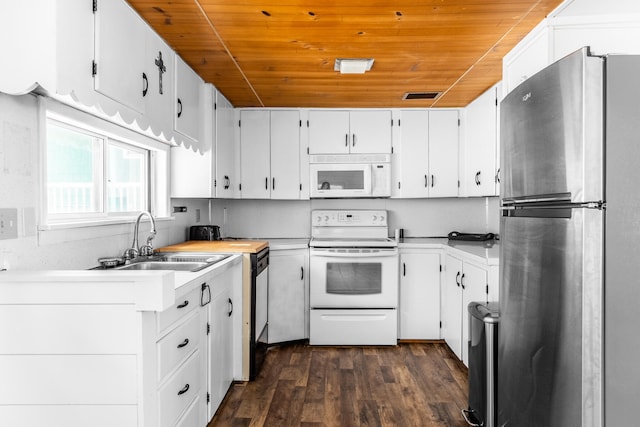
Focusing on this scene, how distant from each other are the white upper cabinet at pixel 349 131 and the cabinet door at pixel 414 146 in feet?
0.46

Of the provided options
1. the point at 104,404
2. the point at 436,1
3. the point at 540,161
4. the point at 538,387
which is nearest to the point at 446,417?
the point at 538,387

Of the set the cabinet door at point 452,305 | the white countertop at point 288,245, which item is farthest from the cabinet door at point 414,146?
the white countertop at point 288,245

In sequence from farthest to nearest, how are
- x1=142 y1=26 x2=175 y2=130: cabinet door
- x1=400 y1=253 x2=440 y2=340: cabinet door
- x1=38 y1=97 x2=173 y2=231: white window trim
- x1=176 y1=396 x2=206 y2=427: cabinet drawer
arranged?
x1=400 y1=253 x2=440 y2=340: cabinet door < x1=142 y1=26 x2=175 y2=130: cabinet door < x1=176 y1=396 x2=206 y2=427: cabinet drawer < x1=38 y1=97 x2=173 y2=231: white window trim

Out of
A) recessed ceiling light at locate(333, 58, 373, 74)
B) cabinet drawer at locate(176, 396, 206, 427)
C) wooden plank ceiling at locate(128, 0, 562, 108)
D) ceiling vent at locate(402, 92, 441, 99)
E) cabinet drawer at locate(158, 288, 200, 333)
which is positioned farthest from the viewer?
ceiling vent at locate(402, 92, 441, 99)

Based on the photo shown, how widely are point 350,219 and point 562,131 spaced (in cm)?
294

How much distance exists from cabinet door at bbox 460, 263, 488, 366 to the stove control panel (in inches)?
45.5

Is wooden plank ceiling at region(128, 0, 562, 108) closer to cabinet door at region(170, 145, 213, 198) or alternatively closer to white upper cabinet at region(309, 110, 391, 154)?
white upper cabinet at region(309, 110, 391, 154)

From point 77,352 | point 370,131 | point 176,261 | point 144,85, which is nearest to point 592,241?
point 77,352

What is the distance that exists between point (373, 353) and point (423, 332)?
56cm

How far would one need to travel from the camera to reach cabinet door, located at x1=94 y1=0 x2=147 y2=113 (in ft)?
5.63

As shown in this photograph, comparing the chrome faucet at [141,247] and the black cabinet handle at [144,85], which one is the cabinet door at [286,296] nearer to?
the chrome faucet at [141,247]

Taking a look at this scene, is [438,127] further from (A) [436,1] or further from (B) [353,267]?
(A) [436,1]

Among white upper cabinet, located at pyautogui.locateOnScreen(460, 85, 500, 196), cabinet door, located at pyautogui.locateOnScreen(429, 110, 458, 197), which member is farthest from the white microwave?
white upper cabinet, located at pyautogui.locateOnScreen(460, 85, 500, 196)

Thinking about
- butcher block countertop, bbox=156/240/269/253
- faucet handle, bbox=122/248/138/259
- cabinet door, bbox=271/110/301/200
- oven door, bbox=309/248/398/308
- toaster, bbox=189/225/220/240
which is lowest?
oven door, bbox=309/248/398/308
